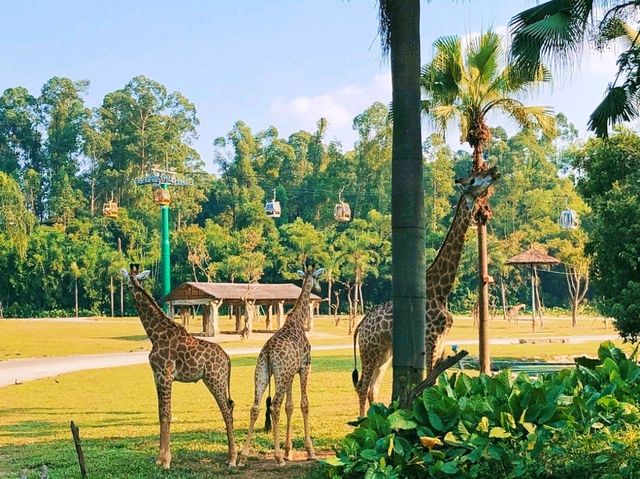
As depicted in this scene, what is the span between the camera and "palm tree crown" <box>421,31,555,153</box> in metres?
13.8

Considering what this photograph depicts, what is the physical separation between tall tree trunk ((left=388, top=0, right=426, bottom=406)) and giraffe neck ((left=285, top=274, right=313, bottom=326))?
2693mm

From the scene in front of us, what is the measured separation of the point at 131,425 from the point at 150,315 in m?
3.78

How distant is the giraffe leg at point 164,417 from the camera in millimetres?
7965

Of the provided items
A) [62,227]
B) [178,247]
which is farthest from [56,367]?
[62,227]

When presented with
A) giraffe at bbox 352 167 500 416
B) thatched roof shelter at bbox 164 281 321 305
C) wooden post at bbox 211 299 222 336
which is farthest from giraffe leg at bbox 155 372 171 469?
wooden post at bbox 211 299 222 336

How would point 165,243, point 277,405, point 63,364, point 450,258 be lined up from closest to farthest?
point 277,405, point 450,258, point 63,364, point 165,243

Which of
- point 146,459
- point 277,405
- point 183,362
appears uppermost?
point 183,362

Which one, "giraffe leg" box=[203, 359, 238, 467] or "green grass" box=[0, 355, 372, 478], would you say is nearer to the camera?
"green grass" box=[0, 355, 372, 478]

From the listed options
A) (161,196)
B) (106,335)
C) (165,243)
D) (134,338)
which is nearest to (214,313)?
(134,338)

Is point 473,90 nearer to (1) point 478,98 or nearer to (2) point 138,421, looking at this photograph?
(1) point 478,98

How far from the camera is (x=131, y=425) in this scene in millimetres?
11570

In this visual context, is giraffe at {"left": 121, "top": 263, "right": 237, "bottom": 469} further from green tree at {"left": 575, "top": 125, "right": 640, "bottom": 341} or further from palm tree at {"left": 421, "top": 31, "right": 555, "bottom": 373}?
green tree at {"left": 575, "top": 125, "right": 640, "bottom": 341}

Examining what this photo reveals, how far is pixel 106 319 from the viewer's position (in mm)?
55469

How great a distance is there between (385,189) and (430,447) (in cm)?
6798
